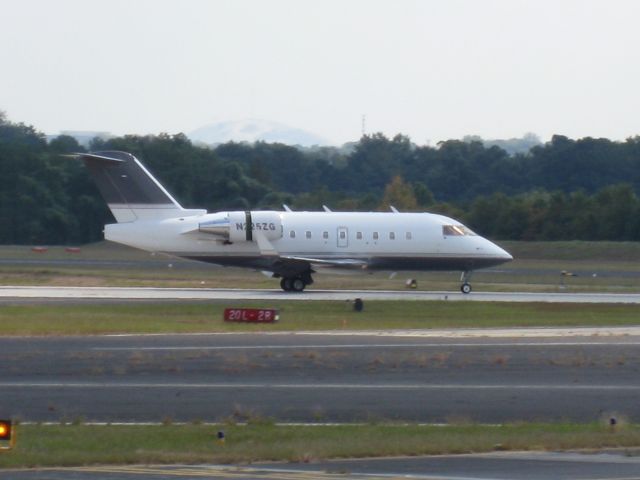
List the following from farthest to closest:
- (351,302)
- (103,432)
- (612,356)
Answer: (351,302) → (612,356) → (103,432)

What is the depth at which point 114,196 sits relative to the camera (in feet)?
144

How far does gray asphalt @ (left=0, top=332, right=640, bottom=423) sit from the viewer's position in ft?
58.5

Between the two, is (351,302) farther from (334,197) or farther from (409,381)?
(334,197)

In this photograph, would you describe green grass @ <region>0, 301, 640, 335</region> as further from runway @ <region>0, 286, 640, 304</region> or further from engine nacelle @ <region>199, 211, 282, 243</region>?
engine nacelle @ <region>199, 211, 282, 243</region>

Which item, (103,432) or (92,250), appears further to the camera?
(92,250)

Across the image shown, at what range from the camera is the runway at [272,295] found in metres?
41.1

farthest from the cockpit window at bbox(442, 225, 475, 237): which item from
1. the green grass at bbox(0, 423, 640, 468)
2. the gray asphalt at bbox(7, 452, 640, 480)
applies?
the gray asphalt at bbox(7, 452, 640, 480)

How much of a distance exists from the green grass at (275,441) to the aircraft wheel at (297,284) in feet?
94.3

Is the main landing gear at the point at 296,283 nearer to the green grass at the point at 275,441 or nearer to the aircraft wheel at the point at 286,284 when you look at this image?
the aircraft wheel at the point at 286,284

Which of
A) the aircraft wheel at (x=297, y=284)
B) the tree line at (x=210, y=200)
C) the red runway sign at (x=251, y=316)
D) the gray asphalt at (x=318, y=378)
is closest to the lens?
the gray asphalt at (x=318, y=378)

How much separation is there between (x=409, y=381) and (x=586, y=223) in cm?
6330

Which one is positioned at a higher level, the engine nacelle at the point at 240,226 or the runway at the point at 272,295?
the engine nacelle at the point at 240,226

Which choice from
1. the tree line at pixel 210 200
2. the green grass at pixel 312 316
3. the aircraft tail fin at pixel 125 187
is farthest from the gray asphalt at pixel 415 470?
the tree line at pixel 210 200

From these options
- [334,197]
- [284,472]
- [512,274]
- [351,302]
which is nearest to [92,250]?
[334,197]
